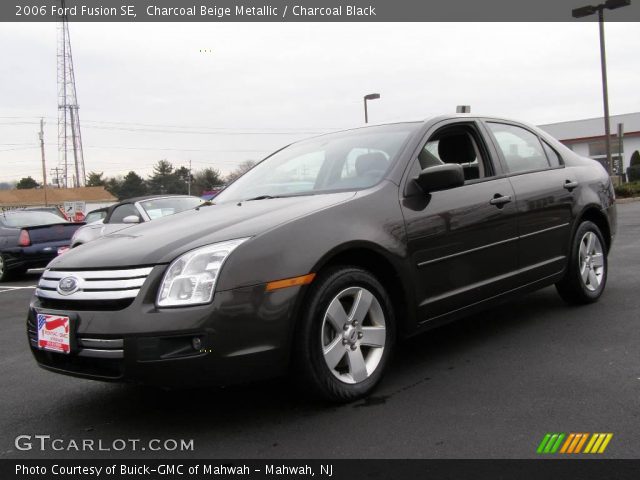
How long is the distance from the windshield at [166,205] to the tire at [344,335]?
7021mm

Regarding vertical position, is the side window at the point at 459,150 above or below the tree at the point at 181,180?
below

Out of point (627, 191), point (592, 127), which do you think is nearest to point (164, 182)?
point (592, 127)

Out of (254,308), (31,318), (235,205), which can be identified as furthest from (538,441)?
(31,318)

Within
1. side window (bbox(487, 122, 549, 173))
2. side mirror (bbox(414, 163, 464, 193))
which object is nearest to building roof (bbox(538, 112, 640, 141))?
side window (bbox(487, 122, 549, 173))

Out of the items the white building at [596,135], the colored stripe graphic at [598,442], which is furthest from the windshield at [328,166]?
the white building at [596,135]

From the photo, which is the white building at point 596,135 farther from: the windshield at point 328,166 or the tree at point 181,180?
the tree at point 181,180

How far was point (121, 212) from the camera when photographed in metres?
10.2

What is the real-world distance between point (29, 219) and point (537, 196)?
10.3m

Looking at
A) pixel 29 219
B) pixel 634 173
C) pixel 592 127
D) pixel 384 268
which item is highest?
pixel 592 127

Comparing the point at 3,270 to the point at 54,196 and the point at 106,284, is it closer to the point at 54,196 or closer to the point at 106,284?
the point at 106,284

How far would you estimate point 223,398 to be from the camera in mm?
3406

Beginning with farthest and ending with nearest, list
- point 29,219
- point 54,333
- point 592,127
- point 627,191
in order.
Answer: point 592,127
point 627,191
point 29,219
point 54,333

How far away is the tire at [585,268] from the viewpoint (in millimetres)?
4832

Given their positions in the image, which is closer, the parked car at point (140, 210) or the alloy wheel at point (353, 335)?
the alloy wheel at point (353, 335)
